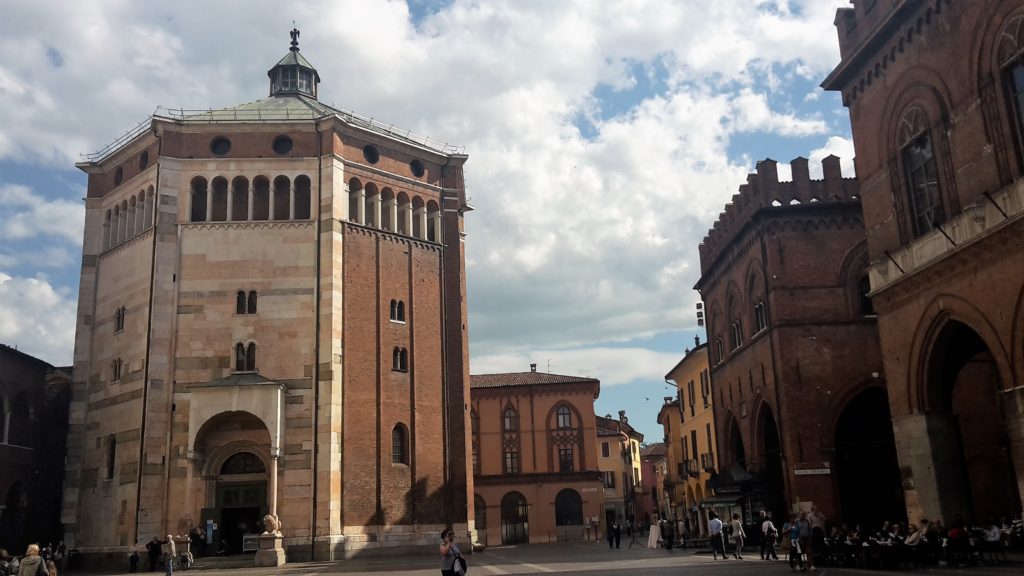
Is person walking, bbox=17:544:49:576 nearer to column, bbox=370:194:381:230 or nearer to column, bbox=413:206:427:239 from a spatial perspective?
column, bbox=370:194:381:230

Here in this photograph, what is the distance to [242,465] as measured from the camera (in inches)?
1347

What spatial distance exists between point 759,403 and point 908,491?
13.5m

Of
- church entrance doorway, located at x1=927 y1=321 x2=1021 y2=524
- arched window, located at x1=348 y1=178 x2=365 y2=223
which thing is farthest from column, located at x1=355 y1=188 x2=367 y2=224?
church entrance doorway, located at x1=927 y1=321 x2=1021 y2=524

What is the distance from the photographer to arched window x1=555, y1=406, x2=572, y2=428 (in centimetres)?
6344

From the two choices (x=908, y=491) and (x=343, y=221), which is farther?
(x=343, y=221)

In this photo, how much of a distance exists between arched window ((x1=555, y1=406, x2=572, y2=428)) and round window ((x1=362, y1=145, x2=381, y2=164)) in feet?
99.5

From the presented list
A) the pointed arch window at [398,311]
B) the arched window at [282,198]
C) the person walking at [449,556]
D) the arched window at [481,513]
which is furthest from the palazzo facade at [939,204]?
the arched window at [481,513]

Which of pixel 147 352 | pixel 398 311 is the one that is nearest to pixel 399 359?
pixel 398 311

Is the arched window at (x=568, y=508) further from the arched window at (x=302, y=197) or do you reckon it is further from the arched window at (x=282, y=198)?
the arched window at (x=282, y=198)

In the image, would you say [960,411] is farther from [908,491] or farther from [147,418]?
[147,418]

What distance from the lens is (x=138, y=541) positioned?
32.1 m

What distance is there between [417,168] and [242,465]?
50.4 feet

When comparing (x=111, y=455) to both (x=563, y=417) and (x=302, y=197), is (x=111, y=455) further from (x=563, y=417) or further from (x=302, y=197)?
(x=563, y=417)

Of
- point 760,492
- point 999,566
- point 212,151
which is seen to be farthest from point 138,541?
point 999,566
